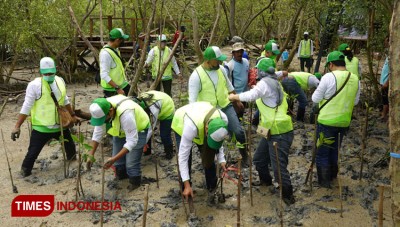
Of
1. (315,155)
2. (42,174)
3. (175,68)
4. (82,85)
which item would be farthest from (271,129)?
(82,85)

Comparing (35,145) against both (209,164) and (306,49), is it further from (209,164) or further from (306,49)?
(306,49)

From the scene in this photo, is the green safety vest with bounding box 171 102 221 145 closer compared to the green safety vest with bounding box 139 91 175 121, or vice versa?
the green safety vest with bounding box 171 102 221 145

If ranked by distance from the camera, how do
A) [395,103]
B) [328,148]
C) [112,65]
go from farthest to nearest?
[112,65] → [328,148] → [395,103]

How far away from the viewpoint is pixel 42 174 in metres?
5.61

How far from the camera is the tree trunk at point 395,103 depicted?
2135mm

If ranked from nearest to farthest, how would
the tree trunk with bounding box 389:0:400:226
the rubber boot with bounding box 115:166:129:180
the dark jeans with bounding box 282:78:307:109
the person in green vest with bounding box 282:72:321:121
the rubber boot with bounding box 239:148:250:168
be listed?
the tree trunk with bounding box 389:0:400:226 → the rubber boot with bounding box 115:166:129:180 → the rubber boot with bounding box 239:148:250:168 → the person in green vest with bounding box 282:72:321:121 → the dark jeans with bounding box 282:78:307:109

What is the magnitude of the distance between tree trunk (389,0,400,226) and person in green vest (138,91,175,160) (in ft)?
10.9

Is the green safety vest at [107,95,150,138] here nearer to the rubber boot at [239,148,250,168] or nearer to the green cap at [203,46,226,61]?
the green cap at [203,46,226,61]

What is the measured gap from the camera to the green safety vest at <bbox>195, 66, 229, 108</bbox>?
4.98m

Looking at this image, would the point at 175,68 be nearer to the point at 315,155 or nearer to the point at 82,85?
the point at 315,155

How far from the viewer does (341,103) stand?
4516 millimetres

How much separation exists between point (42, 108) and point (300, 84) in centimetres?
398

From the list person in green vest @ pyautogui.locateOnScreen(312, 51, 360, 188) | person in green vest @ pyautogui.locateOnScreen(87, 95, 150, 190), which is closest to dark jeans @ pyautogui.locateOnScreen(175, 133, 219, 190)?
person in green vest @ pyautogui.locateOnScreen(87, 95, 150, 190)

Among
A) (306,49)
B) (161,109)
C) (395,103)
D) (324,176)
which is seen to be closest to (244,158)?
(324,176)
